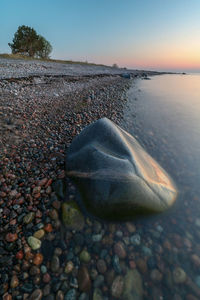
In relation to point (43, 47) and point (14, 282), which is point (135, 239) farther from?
point (43, 47)

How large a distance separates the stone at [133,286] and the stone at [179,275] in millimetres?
449

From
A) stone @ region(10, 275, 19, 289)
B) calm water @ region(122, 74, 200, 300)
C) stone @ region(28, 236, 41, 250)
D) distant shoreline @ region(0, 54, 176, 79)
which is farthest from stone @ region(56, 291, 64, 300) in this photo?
distant shoreline @ region(0, 54, 176, 79)

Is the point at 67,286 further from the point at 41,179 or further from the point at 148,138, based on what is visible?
the point at 148,138

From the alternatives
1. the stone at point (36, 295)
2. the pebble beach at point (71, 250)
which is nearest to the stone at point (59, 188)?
the pebble beach at point (71, 250)

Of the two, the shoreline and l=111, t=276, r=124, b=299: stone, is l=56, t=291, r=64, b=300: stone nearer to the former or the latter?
the shoreline

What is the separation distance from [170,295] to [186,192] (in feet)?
6.49

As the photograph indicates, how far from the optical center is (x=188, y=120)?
8656mm

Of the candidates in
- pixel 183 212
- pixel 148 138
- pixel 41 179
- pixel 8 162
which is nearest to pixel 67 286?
pixel 41 179

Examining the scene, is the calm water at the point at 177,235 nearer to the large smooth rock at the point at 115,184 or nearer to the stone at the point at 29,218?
the large smooth rock at the point at 115,184

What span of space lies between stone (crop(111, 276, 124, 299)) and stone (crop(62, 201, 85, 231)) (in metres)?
0.80

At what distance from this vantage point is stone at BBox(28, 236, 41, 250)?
210 centimetres

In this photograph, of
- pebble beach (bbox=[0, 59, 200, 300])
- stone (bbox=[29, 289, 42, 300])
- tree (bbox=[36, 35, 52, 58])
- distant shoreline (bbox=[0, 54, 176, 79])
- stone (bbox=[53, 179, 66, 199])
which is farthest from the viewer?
tree (bbox=[36, 35, 52, 58])

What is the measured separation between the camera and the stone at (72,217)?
2400 millimetres

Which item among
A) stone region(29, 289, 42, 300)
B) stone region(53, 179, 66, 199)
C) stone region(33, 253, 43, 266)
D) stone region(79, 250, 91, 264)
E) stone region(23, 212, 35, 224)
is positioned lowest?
stone region(29, 289, 42, 300)
